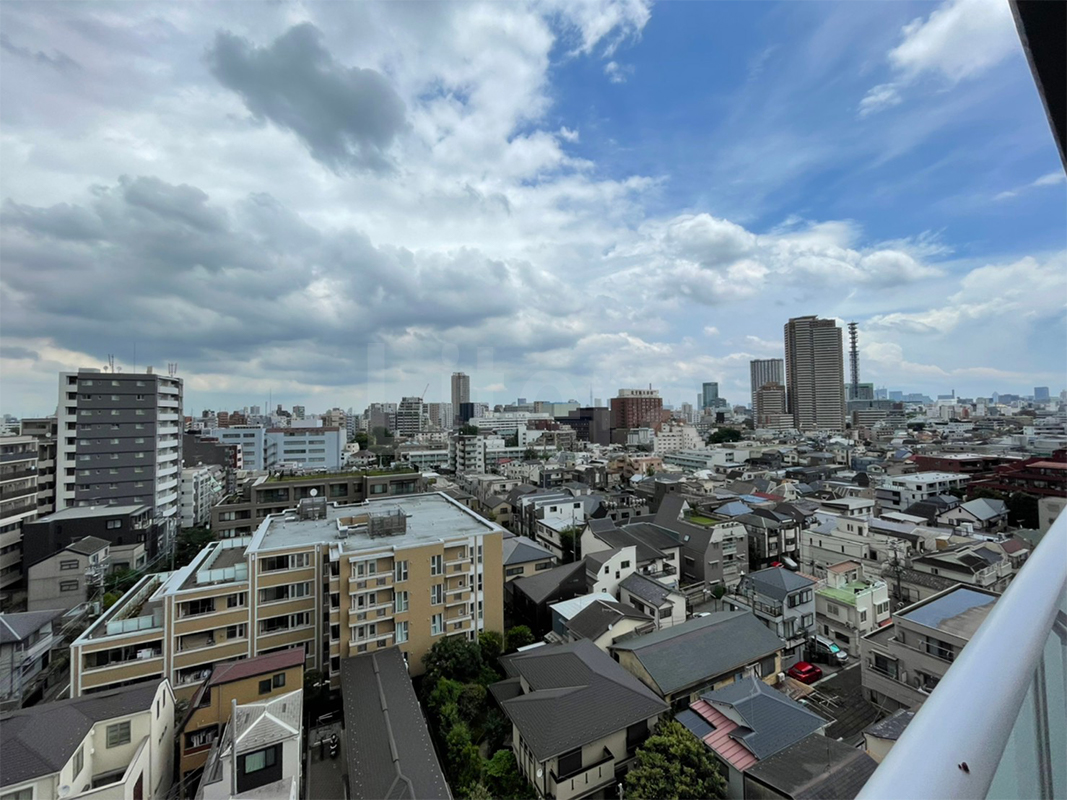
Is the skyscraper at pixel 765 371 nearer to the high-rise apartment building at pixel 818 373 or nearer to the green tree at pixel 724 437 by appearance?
the high-rise apartment building at pixel 818 373

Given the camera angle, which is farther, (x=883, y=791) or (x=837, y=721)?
(x=837, y=721)

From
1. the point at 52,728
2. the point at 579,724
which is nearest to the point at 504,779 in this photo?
the point at 579,724

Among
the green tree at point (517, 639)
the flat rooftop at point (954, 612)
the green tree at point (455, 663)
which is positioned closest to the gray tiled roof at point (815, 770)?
the flat rooftop at point (954, 612)

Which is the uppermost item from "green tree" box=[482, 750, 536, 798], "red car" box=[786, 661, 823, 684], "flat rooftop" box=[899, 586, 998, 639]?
"flat rooftop" box=[899, 586, 998, 639]

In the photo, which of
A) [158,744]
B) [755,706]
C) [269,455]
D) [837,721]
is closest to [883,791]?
[755,706]

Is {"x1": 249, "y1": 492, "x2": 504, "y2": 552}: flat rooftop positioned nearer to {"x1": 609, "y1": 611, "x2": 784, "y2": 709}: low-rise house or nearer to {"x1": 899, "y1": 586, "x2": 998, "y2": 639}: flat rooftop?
{"x1": 609, "y1": 611, "x2": 784, "y2": 709}: low-rise house

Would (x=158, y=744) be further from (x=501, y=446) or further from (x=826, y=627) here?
(x=501, y=446)

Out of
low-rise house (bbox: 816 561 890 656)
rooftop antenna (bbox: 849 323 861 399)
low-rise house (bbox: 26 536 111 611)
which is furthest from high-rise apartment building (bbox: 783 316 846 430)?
low-rise house (bbox: 26 536 111 611)
